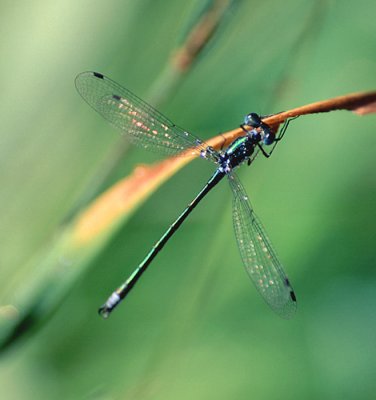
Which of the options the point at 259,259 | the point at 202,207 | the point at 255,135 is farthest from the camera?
the point at 202,207

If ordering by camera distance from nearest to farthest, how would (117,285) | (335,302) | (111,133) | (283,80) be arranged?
(283,80), (335,302), (117,285), (111,133)

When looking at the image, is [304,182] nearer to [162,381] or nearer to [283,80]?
[283,80]

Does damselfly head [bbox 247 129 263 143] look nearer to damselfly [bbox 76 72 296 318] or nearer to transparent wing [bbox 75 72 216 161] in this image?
damselfly [bbox 76 72 296 318]

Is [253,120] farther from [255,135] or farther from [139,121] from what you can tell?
[139,121]

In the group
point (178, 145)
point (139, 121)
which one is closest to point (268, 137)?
point (178, 145)

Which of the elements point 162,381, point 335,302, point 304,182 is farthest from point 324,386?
point 304,182

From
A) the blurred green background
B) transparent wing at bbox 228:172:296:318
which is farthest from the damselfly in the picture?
the blurred green background
